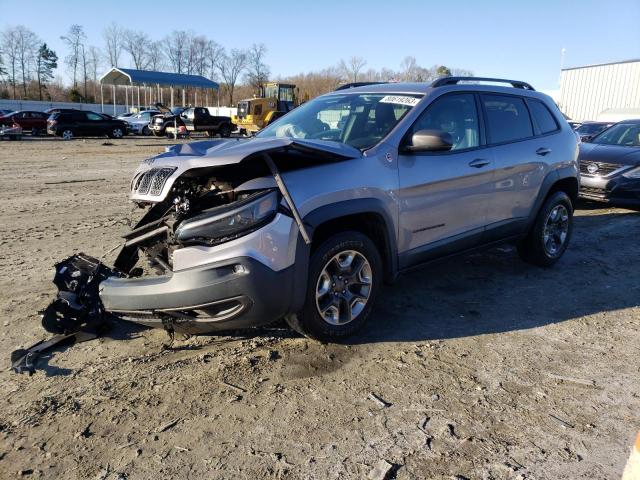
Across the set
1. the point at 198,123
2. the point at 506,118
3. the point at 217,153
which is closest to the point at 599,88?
the point at 198,123

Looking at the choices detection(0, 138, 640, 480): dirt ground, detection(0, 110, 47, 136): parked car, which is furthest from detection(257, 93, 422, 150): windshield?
detection(0, 110, 47, 136): parked car

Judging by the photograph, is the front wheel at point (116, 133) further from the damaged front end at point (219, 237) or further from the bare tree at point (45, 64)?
the bare tree at point (45, 64)

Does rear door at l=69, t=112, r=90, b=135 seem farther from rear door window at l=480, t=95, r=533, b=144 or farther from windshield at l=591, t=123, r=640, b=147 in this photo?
rear door window at l=480, t=95, r=533, b=144

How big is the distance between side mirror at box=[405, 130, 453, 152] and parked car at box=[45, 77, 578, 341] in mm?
11

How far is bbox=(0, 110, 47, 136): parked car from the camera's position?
29547 millimetres

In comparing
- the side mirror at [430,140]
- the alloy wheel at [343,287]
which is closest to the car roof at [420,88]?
the side mirror at [430,140]

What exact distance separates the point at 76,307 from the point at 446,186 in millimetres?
3021

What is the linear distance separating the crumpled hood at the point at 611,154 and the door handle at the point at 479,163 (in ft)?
18.6

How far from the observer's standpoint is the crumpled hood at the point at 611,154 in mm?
9023

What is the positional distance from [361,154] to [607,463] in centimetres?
241

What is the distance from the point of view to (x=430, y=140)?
390cm

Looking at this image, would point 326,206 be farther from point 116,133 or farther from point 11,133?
point 116,133

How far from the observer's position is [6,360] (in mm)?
3529

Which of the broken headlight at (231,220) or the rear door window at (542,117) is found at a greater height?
the rear door window at (542,117)
